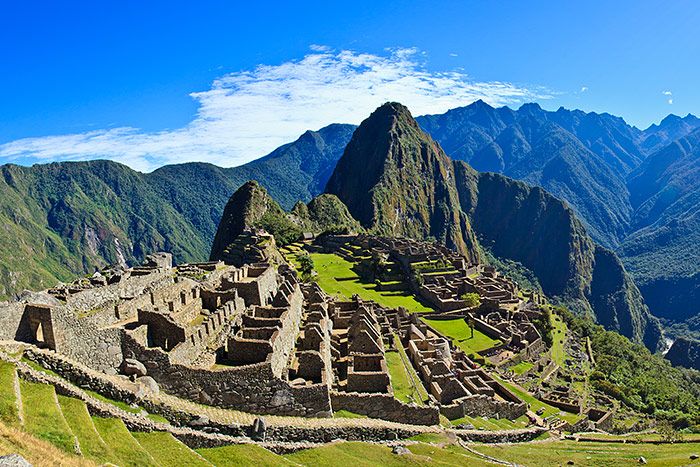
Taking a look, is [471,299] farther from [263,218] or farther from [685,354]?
[685,354]

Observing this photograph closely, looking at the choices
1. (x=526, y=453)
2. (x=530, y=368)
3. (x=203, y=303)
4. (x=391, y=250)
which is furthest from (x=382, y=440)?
(x=391, y=250)

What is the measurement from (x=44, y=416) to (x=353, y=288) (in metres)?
59.9

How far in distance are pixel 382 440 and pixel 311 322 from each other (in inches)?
406

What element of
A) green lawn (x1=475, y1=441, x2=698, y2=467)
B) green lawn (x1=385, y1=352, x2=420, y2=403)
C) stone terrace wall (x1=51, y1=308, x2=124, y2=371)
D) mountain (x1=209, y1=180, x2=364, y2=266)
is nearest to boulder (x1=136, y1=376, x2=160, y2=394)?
stone terrace wall (x1=51, y1=308, x2=124, y2=371)

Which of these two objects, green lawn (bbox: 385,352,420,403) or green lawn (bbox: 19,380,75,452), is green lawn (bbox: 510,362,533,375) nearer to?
green lawn (bbox: 385,352,420,403)

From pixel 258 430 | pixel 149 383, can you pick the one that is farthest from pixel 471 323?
pixel 149 383

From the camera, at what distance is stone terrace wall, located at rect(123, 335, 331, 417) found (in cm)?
1702

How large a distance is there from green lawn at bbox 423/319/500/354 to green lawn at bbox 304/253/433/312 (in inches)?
206

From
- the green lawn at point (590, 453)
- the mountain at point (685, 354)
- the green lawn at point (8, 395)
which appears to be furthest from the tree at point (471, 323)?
the mountain at point (685, 354)

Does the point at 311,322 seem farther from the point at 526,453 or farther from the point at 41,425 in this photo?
the point at 41,425

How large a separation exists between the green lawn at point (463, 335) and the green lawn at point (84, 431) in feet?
139

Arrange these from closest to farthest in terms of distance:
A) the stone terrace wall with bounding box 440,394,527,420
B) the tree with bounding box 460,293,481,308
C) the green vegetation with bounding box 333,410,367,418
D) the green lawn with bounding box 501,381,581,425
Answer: the green vegetation with bounding box 333,410,367,418 < the stone terrace wall with bounding box 440,394,527,420 < the green lawn with bounding box 501,381,581,425 < the tree with bounding box 460,293,481,308

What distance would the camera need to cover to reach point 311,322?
27.8 m

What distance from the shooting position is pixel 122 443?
40.3 ft
